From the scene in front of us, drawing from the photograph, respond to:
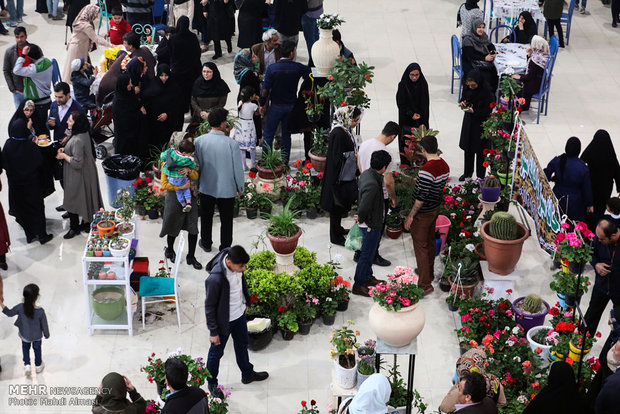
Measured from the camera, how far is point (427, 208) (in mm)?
8984

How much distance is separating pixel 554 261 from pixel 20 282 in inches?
223

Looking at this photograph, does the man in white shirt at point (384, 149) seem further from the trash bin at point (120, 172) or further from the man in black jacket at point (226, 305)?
the trash bin at point (120, 172)

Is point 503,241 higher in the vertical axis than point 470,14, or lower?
lower

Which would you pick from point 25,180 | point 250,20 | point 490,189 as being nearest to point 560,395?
point 490,189

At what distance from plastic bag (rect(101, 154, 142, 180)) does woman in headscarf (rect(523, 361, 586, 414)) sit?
5.70m

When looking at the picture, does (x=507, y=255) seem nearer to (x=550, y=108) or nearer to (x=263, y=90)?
(x=263, y=90)

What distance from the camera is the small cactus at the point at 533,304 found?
8617mm

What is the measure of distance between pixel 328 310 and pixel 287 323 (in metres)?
0.47

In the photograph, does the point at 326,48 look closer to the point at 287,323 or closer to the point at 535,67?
the point at 287,323

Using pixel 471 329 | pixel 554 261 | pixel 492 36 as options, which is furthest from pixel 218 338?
pixel 492 36

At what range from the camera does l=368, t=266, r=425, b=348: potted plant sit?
268 inches

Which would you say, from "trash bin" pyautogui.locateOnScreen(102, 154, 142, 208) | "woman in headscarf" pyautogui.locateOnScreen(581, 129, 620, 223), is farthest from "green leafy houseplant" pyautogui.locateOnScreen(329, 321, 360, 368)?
"trash bin" pyautogui.locateOnScreen(102, 154, 142, 208)

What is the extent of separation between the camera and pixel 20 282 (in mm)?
9586

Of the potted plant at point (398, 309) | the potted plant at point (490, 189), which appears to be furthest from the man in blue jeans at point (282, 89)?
the potted plant at point (398, 309)
